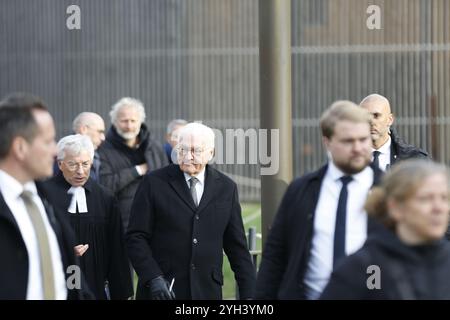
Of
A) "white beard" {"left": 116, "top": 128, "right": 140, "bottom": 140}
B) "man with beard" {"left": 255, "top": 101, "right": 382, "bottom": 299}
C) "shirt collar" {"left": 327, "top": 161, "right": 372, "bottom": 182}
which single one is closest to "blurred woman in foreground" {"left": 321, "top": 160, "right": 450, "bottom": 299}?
"man with beard" {"left": 255, "top": 101, "right": 382, "bottom": 299}

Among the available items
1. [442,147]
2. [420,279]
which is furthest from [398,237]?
[442,147]

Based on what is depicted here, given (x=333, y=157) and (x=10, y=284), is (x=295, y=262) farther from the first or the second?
(x=10, y=284)

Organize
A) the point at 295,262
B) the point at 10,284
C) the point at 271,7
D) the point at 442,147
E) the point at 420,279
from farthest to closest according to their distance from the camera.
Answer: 1. the point at 442,147
2. the point at 271,7
3. the point at 295,262
4. the point at 10,284
5. the point at 420,279

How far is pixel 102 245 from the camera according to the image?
22.6 ft

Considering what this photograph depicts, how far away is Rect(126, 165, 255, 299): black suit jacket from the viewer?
21.4 ft

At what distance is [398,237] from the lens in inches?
152

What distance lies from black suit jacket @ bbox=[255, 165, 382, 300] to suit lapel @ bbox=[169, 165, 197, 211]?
5.29ft

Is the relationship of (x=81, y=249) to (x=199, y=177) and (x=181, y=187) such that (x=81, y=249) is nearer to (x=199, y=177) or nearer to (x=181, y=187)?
(x=181, y=187)

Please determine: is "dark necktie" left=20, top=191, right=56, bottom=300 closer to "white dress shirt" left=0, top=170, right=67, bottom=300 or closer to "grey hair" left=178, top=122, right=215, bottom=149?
"white dress shirt" left=0, top=170, right=67, bottom=300

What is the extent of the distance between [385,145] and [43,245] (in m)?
3.51

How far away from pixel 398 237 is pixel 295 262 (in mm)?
1025

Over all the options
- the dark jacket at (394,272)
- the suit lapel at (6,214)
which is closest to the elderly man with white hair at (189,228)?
the suit lapel at (6,214)

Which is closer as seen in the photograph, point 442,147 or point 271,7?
point 271,7

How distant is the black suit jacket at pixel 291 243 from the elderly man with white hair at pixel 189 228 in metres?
1.55
